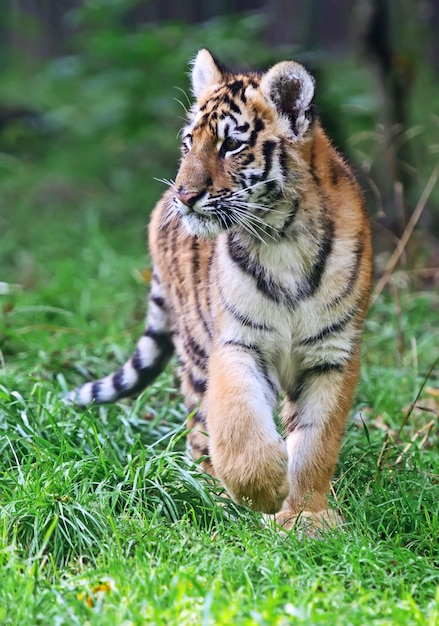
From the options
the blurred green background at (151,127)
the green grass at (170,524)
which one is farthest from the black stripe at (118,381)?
the blurred green background at (151,127)

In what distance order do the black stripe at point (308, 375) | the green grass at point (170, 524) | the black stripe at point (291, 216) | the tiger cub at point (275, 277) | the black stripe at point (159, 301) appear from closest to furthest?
the green grass at point (170, 524)
the tiger cub at point (275, 277)
the black stripe at point (291, 216)
the black stripe at point (308, 375)
the black stripe at point (159, 301)

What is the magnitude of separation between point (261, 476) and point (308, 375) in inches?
25.0

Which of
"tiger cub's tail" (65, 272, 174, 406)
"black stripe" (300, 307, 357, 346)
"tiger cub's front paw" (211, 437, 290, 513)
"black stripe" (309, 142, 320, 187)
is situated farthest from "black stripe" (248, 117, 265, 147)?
"tiger cub's tail" (65, 272, 174, 406)

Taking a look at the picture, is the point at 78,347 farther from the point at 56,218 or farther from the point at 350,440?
the point at 56,218

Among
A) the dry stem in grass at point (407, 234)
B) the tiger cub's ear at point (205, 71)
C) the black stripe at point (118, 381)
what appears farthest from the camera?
the dry stem in grass at point (407, 234)

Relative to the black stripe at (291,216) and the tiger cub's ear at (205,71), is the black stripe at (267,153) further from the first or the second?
the tiger cub's ear at (205,71)

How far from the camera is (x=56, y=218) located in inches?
427

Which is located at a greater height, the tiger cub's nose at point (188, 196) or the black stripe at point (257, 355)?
the tiger cub's nose at point (188, 196)

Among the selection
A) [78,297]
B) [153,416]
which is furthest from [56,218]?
[153,416]

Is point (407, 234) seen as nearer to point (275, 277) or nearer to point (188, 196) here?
point (275, 277)

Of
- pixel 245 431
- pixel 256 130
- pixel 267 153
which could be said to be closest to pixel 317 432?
pixel 245 431

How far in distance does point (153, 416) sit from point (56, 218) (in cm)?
574

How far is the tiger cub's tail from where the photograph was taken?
5.27m

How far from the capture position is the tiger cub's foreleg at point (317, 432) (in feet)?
14.1
